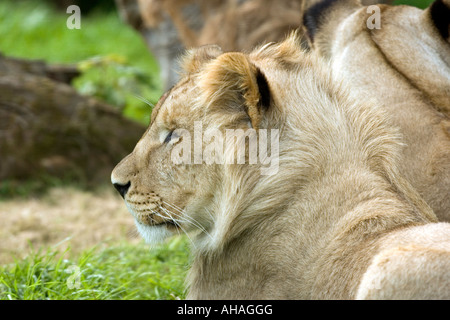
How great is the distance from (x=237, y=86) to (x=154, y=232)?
34.0 inches

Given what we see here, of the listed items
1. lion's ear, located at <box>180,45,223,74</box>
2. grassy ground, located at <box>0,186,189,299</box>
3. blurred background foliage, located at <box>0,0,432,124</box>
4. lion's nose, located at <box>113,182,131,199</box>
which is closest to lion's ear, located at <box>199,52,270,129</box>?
lion's ear, located at <box>180,45,223,74</box>

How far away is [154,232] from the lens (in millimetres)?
3508

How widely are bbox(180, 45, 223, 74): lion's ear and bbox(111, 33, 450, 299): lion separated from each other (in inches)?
8.0

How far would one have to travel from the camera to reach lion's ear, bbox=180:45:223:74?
3.71m

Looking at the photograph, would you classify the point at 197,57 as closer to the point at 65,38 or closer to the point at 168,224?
the point at 168,224

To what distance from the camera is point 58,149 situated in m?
7.82

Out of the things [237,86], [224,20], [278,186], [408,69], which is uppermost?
[224,20]

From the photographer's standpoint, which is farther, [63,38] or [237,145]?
[63,38]

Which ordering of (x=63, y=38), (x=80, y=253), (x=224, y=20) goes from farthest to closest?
(x=63, y=38), (x=224, y=20), (x=80, y=253)

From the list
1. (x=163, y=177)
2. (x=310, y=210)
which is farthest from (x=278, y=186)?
(x=163, y=177)

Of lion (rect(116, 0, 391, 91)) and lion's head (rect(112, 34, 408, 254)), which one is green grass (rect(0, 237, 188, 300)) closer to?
lion's head (rect(112, 34, 408, 254))

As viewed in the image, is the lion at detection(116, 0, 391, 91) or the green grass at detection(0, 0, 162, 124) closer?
the lion at detection(116, 0, 391, 91)

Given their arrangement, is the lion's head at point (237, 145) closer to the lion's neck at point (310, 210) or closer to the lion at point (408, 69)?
the lion's neck at point (310, 210)
